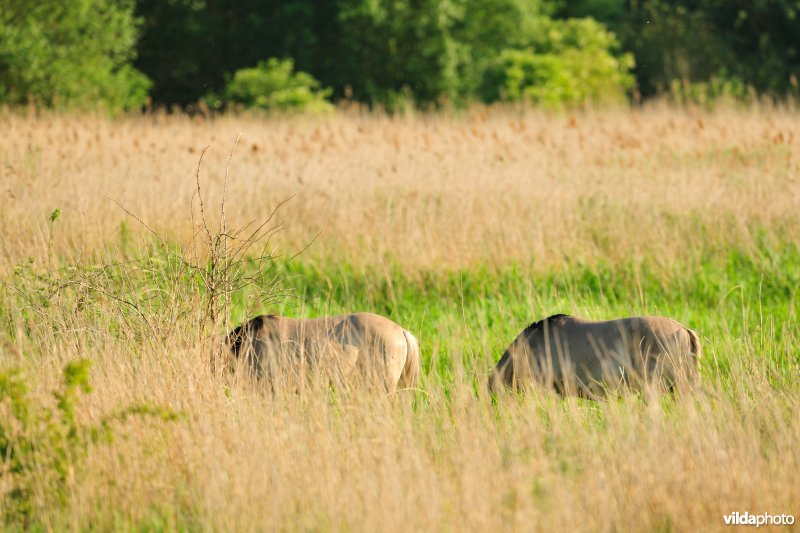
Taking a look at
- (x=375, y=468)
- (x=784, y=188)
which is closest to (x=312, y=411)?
(x=375, y=468)

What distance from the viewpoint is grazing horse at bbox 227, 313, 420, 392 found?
479 centimetres

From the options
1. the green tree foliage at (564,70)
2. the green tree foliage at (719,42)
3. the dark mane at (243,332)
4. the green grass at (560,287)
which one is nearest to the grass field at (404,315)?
the green grass at (560,287)

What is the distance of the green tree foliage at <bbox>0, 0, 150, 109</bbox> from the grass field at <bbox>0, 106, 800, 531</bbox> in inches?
365

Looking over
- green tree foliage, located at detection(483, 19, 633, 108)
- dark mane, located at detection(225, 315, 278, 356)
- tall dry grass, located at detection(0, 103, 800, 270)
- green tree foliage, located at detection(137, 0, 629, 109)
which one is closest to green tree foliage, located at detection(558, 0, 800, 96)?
green tree foliage, located at detection(137, 0, 629, 109)

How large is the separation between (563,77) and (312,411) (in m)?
19.6

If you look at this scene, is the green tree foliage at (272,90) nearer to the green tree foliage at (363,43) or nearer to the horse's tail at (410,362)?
the green tree foliage at (363,43)

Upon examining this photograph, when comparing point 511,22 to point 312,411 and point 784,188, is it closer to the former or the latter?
point 784,188

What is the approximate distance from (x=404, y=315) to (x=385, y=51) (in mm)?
20850

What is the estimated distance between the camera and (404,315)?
24.3 feet

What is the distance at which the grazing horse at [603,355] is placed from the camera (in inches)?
185

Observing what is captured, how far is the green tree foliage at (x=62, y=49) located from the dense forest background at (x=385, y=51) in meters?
0.04

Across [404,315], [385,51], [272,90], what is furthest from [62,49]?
[404,315]

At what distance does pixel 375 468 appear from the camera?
381 cm

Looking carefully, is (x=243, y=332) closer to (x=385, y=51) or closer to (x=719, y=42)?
(x=385, y=51)
